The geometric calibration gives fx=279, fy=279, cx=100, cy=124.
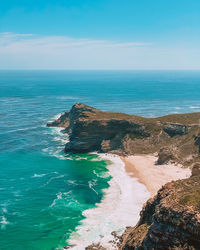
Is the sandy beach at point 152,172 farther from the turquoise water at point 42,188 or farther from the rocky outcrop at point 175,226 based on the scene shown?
the rocky outcrop at point 175,226

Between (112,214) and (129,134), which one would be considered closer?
(112,214)

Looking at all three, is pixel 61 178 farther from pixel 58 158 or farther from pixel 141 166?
pixel 141 166

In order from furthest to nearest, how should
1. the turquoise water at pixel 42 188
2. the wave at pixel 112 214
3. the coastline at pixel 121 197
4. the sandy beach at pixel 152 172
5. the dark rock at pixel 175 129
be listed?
the dark rock at pixel 175 129 < the sandy beach at pixel 152 172 < the turquoise water at pixel 42 188 < the coastline at pixel 121 197 < the wave at pixel 112 214

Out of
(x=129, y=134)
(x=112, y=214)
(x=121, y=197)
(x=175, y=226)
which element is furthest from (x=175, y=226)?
(x=129, y=134)

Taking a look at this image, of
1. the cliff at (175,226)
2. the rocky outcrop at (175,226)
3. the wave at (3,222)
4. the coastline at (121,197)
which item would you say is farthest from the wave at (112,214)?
the rocky outcrop at (175,226)

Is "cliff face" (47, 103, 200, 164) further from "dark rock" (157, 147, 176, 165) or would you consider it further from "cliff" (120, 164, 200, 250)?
"cliff" (120, 164, 200, 250)

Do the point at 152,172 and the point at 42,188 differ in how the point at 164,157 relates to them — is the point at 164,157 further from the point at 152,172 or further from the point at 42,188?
the point at 42,188
